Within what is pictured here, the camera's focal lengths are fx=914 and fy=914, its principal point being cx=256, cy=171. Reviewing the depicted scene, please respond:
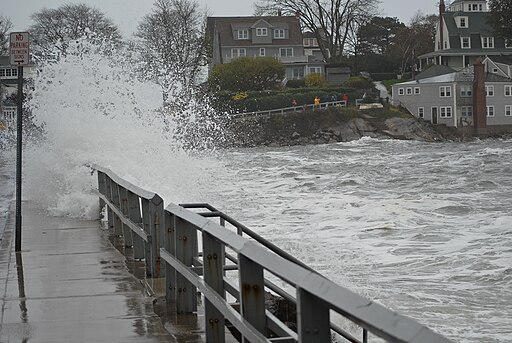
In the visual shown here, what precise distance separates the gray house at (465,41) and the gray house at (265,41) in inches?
548

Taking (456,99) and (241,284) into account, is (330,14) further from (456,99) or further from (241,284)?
(241,284)

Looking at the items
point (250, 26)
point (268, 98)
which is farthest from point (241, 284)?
point (250, 26)

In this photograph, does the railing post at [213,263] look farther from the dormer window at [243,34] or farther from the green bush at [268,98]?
the dormer window at [243,34]

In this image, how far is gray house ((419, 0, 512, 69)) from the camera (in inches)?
3905

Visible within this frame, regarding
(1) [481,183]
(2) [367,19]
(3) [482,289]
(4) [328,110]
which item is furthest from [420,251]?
(2) [367,19]

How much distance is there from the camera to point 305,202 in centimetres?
2717

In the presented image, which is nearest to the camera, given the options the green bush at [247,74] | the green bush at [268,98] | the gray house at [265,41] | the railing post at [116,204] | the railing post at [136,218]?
the railing post at [136,218]

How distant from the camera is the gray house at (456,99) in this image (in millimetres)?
86938

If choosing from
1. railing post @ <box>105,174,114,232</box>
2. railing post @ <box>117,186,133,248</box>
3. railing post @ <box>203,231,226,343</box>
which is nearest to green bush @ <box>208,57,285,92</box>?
railing post @ <box>105,174,114,232</box>

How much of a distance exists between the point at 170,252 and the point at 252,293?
2.96m

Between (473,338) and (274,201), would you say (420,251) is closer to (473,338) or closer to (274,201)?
(473,338)

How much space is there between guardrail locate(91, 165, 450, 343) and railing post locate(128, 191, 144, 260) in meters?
0.01

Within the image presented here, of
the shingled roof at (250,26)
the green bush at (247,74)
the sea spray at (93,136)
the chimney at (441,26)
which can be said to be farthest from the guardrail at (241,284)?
the chimney at (441,26)

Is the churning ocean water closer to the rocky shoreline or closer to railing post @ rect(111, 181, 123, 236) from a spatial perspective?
railing post @ rect(111, 181, 123, 236)
